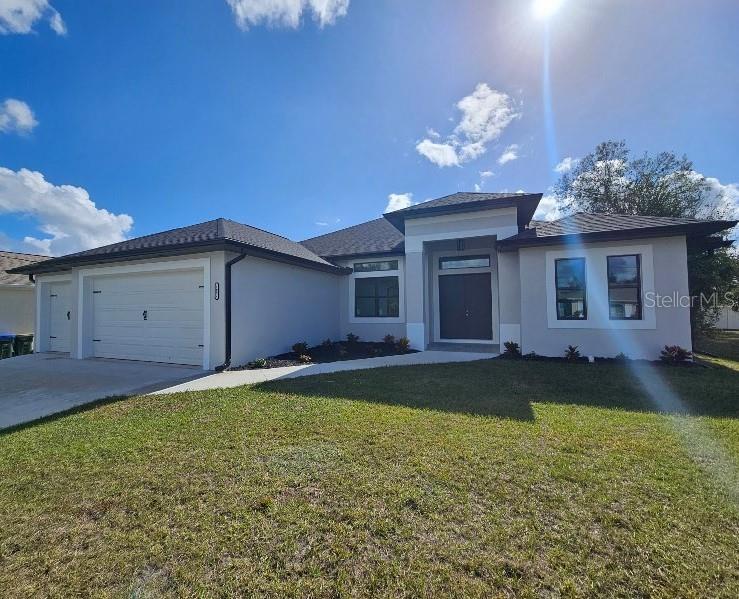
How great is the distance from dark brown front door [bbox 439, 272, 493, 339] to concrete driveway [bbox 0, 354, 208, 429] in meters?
8.84

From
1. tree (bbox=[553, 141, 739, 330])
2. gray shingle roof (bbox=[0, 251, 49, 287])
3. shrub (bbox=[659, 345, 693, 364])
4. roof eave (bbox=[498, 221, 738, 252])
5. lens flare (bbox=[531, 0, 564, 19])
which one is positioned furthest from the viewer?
gray shingle roof (bbox=[0, 251, 49, 287])

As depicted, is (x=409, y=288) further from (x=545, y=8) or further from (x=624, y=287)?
(x=545, y=8)

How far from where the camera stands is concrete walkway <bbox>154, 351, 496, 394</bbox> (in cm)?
705

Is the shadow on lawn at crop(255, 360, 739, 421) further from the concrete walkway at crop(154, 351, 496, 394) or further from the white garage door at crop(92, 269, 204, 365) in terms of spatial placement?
the white garage door at crop(92, 269, 204, 365)

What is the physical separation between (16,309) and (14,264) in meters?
4.18

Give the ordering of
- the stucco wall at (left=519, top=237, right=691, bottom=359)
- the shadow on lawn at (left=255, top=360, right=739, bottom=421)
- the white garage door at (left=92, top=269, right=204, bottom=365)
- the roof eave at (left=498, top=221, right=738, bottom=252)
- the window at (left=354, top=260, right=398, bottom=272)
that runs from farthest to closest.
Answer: the window at (left=354, top=260, right=398, bottom=272)
the white garage door at (left=92, top=269, right=204, bottom=365)
the stucco wall at (left=519, top=237, right=691, bottom=359)
the roof eave at (left=498, top=221, right=738, bottom=252)
the shadow on lawn at (left=255, top=360, right=739, bottom=421)

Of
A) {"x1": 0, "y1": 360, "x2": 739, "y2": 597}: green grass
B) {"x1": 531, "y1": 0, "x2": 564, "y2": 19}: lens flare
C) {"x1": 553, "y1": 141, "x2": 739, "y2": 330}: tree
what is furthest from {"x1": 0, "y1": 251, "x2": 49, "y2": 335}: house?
{"x1": 553, "y1": 141, "x2": 739, "y2": 330}: tree

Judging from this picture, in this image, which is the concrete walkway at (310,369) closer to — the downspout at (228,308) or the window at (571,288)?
the downspout at (228,308)

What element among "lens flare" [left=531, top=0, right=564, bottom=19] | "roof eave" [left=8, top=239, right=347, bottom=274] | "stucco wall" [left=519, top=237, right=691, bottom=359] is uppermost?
"lens flare" [left=531, top=0, right=564, bottom=19]

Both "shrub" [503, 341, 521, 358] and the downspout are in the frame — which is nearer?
the downspout

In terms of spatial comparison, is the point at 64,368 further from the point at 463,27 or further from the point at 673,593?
the point at 463,27

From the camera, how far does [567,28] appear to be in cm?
880

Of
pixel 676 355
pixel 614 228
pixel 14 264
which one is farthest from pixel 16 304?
pixel 676 355

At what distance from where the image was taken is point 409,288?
39.2ft
